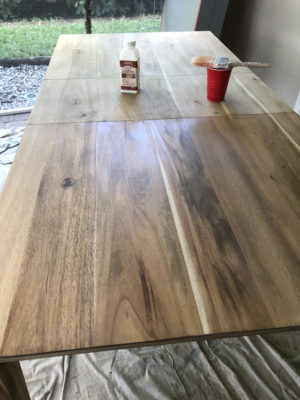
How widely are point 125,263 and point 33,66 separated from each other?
122 inches

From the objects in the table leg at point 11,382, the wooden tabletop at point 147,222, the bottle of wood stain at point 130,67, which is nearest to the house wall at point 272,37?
the wooden tabletop at point 147,222

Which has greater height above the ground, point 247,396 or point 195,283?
point 195,283

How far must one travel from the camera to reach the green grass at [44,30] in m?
2.82

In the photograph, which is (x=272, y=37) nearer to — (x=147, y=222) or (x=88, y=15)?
(x=88, y=15)

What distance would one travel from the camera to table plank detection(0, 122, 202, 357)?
0.58 metres

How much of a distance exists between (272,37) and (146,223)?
2.51m

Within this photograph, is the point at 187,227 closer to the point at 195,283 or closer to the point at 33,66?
the point at 195,283

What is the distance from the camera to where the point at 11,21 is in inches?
112

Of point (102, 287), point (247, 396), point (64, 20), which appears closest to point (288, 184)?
point (102, 287)

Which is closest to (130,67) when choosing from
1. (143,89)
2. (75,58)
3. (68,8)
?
(143,89)

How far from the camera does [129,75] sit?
1275mm

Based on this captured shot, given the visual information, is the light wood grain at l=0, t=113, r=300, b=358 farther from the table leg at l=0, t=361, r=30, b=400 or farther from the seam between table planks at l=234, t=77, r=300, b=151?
the table leg at l=0, t=361, r=30, b=400

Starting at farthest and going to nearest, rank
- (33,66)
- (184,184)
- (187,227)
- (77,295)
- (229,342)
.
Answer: (33,66) < (229,342) < (184,184) < (187,227) < (77,295)

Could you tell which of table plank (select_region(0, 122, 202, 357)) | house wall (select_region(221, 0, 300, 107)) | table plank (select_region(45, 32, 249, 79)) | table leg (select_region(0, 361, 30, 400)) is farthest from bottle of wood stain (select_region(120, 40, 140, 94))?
house wall (select_region(221, 0, 300, 107))
